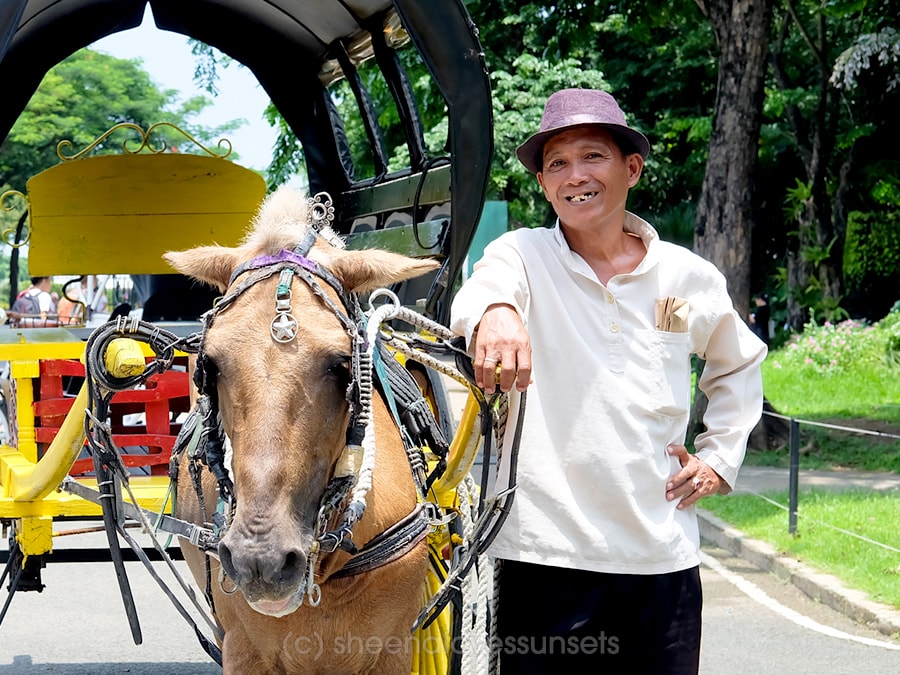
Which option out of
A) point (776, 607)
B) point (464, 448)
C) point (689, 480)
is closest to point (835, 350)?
point (776, 607)

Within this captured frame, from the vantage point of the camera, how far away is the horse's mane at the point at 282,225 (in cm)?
290

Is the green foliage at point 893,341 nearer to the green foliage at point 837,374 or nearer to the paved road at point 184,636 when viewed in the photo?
the green foliage at point 837,374

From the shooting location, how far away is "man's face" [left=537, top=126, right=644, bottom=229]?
2.86m

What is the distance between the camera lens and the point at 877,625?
5996mm

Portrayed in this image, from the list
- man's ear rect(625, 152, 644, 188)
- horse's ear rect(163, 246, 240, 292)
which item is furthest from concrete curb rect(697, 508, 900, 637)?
horse's ear rect(163, 246, 240, 292)

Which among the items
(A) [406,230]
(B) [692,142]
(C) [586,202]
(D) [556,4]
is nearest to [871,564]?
(A) [406,230]

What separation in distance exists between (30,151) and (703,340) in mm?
31089

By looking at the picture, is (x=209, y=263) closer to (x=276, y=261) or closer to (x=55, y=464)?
(x=276, y=261)

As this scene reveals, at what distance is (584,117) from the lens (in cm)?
280

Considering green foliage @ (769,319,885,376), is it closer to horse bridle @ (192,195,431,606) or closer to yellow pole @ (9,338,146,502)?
yellow pole @ (9,338,146,502)

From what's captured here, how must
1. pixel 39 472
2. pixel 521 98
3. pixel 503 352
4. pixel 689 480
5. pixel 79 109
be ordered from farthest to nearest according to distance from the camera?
pixel 79 109 → pixel 521 98 → pixel 39 472 → pixel 689 480 → pixel 503 352

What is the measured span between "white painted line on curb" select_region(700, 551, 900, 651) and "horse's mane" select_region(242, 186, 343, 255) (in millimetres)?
3368

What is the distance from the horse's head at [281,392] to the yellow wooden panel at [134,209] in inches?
145

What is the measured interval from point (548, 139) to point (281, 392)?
98 centimetres
